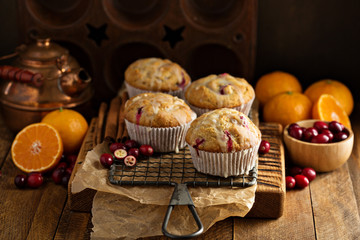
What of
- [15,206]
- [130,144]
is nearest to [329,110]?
[130,144]

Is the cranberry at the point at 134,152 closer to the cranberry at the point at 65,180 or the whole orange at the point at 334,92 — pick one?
the cranberry at the point at 65,180

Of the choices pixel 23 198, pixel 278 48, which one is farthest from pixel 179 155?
pixel 278 48

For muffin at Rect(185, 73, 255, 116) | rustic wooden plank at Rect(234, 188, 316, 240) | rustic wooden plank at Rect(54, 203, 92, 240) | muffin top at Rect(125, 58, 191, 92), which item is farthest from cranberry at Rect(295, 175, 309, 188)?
rustic wooden plank at Rect(54, 203, 92, 240)

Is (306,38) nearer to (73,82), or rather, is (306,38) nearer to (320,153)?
(320,153)

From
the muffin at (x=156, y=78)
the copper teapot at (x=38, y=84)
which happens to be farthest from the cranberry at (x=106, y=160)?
the copper teapot at (x=38, y=84)

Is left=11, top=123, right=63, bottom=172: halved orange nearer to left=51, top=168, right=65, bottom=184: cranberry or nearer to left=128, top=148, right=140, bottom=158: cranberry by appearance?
left=51, top=168, right=65, bottom=184: cranberry
